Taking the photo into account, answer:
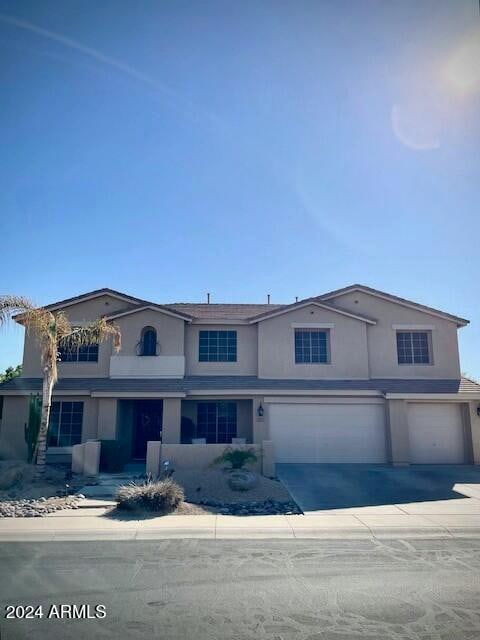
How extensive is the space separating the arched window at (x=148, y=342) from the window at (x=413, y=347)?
10.5 m

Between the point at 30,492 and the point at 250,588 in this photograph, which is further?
the point at 30,492

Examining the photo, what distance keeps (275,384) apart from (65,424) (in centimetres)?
847

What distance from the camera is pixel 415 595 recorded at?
20.0ft

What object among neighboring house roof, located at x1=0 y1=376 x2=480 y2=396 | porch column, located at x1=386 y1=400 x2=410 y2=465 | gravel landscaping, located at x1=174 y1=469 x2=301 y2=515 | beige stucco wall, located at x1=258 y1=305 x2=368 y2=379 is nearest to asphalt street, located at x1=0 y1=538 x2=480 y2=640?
gravel landscaping, located at x1=174 y1=469 x2=301 y2=515

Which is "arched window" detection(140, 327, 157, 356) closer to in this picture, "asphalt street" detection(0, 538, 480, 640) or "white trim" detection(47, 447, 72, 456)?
"white trim" detection(47, 447, 72, 456)

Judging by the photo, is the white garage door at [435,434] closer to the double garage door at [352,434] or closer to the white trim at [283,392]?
the double garage door at [352,434]

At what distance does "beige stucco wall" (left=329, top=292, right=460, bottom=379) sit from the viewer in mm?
19766

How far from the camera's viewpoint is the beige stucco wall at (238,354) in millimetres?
19547

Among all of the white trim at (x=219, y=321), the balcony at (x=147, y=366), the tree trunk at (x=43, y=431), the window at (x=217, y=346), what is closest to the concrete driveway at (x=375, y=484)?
the window at (x=217, y=346)

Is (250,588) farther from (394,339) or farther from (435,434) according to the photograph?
(394,339)

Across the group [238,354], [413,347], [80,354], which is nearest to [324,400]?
[238,354]

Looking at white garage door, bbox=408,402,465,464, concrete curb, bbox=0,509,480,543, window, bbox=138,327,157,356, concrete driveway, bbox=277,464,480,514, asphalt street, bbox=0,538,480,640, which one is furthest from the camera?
window, bbox=138,327,157,356

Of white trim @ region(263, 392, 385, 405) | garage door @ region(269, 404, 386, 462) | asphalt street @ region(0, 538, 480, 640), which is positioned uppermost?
white trim @ region(263, 392, 385, 405)

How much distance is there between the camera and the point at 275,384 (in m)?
18.6
